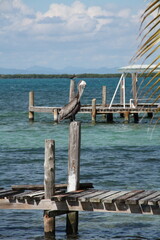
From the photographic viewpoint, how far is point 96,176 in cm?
1794

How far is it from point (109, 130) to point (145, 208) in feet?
78.7

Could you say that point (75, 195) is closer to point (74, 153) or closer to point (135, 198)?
point (74, 153)

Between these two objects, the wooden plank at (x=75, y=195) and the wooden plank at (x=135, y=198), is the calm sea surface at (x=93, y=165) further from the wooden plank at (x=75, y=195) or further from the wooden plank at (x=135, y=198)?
the wooden plank at (x=135, y=198)

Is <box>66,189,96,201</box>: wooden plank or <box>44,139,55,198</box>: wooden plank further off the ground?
<box>44,139,55,198</box>: wooden plank

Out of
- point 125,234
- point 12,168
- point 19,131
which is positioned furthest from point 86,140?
point 125,234

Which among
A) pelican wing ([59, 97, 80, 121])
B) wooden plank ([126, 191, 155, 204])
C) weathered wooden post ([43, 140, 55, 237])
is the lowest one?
wooden plank ([126, 191, 155, 204])

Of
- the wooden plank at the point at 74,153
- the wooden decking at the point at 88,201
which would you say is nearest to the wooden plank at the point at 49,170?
the wooden decking at the point at 88,201

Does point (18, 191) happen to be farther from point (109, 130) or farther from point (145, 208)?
point (109, 130)

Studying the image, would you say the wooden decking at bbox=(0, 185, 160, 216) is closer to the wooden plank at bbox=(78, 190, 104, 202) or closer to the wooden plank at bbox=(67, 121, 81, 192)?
the wooden plank at bbox=(78, 190, 104, 202)

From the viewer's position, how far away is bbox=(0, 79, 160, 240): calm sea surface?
10.9 meters

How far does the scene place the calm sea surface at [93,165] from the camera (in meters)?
10.9

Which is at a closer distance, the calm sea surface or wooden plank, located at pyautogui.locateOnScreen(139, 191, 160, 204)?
wooden plank, located at pyautogui.locateOnScreen(139, 191, 160, 204)

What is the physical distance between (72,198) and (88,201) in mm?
293

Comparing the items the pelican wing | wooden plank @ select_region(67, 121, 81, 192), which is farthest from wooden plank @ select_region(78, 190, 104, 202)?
the pelican wing
